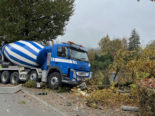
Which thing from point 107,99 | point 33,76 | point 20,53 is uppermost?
point 20,53

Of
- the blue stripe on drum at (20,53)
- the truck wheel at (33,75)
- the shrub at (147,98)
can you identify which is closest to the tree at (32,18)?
the blue stripe on drum at (20,53)

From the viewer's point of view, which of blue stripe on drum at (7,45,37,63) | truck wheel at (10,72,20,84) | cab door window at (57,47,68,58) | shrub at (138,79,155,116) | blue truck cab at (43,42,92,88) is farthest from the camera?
truck wheel at (10,72,20,84)

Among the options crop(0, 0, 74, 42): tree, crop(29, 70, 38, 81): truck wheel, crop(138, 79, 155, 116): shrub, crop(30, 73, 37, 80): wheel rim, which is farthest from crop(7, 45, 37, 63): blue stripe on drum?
crop(138, 79, 155, 116): shrub

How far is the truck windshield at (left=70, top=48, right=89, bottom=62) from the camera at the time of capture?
27.4 feet

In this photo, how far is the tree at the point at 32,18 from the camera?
14.7 meters

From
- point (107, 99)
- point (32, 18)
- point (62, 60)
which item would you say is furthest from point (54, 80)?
point (32, 18)

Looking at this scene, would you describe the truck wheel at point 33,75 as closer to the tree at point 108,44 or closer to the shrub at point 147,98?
the shrub at point 147,98

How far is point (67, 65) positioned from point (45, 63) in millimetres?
2021

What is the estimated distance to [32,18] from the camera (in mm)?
15539

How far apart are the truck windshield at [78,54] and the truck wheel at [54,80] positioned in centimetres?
130

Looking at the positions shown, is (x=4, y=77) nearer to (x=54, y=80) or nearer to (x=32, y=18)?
(x=54, y=80)

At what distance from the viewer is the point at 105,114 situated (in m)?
4.44

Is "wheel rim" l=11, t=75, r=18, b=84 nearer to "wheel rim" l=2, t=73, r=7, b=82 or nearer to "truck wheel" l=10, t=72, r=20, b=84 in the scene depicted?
"truck wheel" l=10, t=72, r=20, b=84

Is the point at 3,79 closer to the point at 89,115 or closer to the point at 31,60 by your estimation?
the point at 31,60
